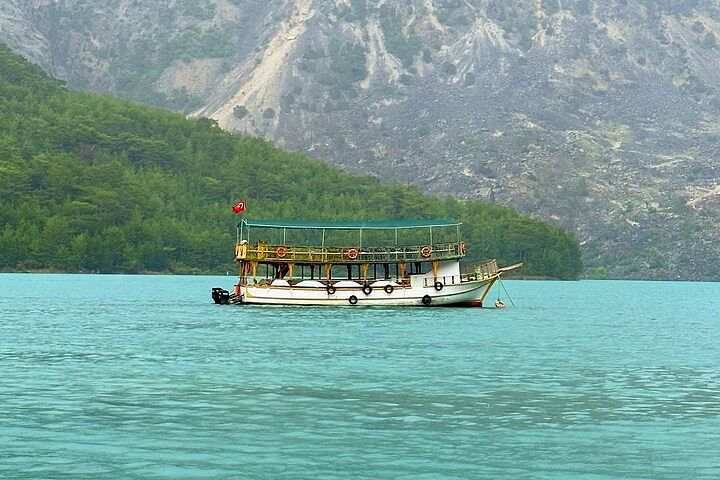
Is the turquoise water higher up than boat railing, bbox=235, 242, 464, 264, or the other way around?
boat railing, bbox=235, 242, 464, 264

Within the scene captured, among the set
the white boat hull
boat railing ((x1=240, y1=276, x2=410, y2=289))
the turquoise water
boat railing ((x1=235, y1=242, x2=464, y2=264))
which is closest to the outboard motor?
boat railing ((x1=240, y1=276, x2=410, y2=289))

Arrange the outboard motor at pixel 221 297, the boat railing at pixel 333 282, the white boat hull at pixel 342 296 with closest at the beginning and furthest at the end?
the white boat hull at pixel 342 296 < the boat railing at pixel 333 282 < the outboard motor at pixel 221 297

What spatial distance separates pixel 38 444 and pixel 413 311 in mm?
86316

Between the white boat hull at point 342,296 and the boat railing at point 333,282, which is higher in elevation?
the boat railing at point 333,282

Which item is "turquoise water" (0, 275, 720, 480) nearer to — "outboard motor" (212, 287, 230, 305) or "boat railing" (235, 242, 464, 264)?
"boat railing" (235, 242, 464, 264)

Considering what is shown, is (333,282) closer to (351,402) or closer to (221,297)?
(221,297)

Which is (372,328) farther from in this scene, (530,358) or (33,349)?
(33,349)

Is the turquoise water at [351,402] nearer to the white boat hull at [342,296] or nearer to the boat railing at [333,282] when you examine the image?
the white boat hull at [342,296]

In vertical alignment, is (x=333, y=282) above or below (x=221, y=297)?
above

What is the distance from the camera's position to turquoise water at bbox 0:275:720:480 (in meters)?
Answer: 41.1

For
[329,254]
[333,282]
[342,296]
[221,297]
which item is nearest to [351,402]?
[329,254]

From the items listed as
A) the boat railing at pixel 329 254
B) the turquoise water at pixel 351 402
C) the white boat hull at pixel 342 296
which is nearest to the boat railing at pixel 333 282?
the white boat hull at pixel 342 296

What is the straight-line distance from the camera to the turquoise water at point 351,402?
135 ft

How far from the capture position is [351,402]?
54812mm
